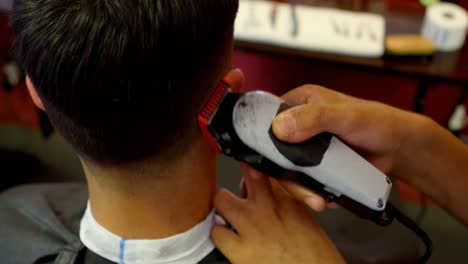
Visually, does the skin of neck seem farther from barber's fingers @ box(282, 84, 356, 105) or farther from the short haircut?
barber's fingers @ box(282, 84, 356, 105)

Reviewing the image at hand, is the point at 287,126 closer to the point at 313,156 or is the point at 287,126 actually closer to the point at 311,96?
the point at 313,156

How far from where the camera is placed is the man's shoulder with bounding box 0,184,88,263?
→ 42.9 inches

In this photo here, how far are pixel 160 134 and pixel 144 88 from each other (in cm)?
9

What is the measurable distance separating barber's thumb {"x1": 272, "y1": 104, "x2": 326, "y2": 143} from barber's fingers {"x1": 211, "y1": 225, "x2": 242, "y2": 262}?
0.84 feet

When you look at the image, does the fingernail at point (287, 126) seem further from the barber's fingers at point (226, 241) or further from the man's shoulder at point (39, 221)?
the man's shoulder at point (39, 221)

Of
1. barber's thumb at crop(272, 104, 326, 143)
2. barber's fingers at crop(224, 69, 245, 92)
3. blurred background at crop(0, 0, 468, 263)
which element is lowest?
blurred background at crop(0, 0, 468, 263)

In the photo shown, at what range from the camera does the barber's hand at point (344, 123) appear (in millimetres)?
784

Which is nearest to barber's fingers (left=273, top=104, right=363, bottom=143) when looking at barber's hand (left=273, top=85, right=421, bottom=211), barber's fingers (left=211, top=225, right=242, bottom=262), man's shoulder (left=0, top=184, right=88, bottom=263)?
barber's hand (left=273, top=85, right=421, bottom=211)

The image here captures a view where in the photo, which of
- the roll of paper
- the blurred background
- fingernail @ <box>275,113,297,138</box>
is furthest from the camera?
the roll of paper

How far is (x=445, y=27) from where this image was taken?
1.59 metres

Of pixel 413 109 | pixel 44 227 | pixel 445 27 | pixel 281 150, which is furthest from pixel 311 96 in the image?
pixel 413 109

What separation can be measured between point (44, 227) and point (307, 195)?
0.63 m

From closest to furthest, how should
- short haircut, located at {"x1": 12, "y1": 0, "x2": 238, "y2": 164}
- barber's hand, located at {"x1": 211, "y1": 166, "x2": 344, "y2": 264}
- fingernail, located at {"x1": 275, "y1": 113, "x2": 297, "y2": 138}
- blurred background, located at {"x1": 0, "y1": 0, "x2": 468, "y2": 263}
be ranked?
short haircut, located at {"x1": 12, "y1": 0, "x2": 238, "y2": 164} → fingernail, located at {"x1": 275, "y1": 113, "x2": 297, "y2": 138} → barber's hand, located at {"x1": 211, "y1": 166, "x2": 344, "y2": 264} → blurred background, located at {"x1": 0, "y1": 0, "x2": 468, "y2": 263}

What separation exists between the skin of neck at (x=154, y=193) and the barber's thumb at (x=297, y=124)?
0.45ft
